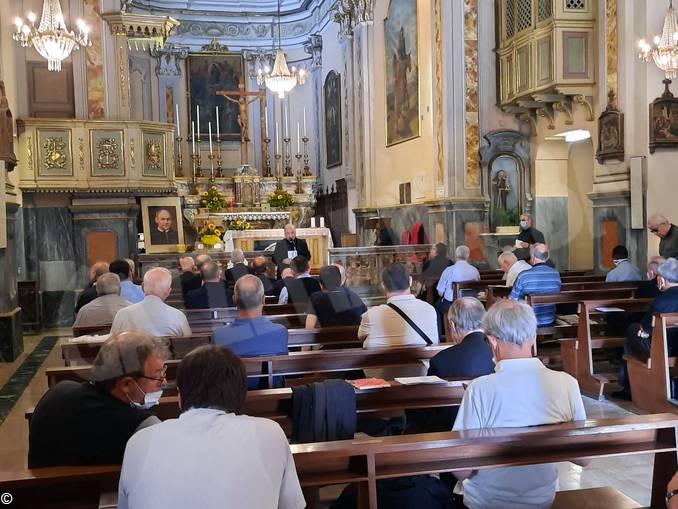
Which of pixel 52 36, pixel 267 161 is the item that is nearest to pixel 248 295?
pixel 52 36

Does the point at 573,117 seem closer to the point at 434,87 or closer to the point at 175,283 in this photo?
the point at 434,87

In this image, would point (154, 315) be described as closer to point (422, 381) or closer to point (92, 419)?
point (422, 381)

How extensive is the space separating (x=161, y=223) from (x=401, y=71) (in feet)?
21.9

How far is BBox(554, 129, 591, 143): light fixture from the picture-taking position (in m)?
13.0

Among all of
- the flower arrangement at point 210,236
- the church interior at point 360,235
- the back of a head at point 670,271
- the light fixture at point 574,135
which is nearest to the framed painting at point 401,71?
the church interior at point 360,235

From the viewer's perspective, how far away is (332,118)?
2075 centimetres

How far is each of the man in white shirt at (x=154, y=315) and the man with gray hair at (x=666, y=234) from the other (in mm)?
6108

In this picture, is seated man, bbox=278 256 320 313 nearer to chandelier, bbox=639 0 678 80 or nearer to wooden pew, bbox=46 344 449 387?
wooden pew, bbox=46 344 449 387

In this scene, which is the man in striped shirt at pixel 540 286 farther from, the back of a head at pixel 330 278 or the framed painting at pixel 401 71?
the framed painting at pixel 401 71

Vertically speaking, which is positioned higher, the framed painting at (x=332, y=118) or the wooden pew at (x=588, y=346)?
the framed painting at (x=332, y=118)

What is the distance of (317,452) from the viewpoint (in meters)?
2.46

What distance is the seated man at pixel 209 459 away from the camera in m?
2.01

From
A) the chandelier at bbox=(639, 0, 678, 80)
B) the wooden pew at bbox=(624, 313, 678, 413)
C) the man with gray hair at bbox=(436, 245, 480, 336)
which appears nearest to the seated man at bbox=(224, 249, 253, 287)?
the man with gray hair at bbox=(436, 245, 480, 336)

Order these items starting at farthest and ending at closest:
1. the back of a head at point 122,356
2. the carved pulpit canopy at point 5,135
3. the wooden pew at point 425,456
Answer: the carved pulpit canopy at point 5,135 < the back of a head at point 122,356 < the wooden pew at point 425,456
